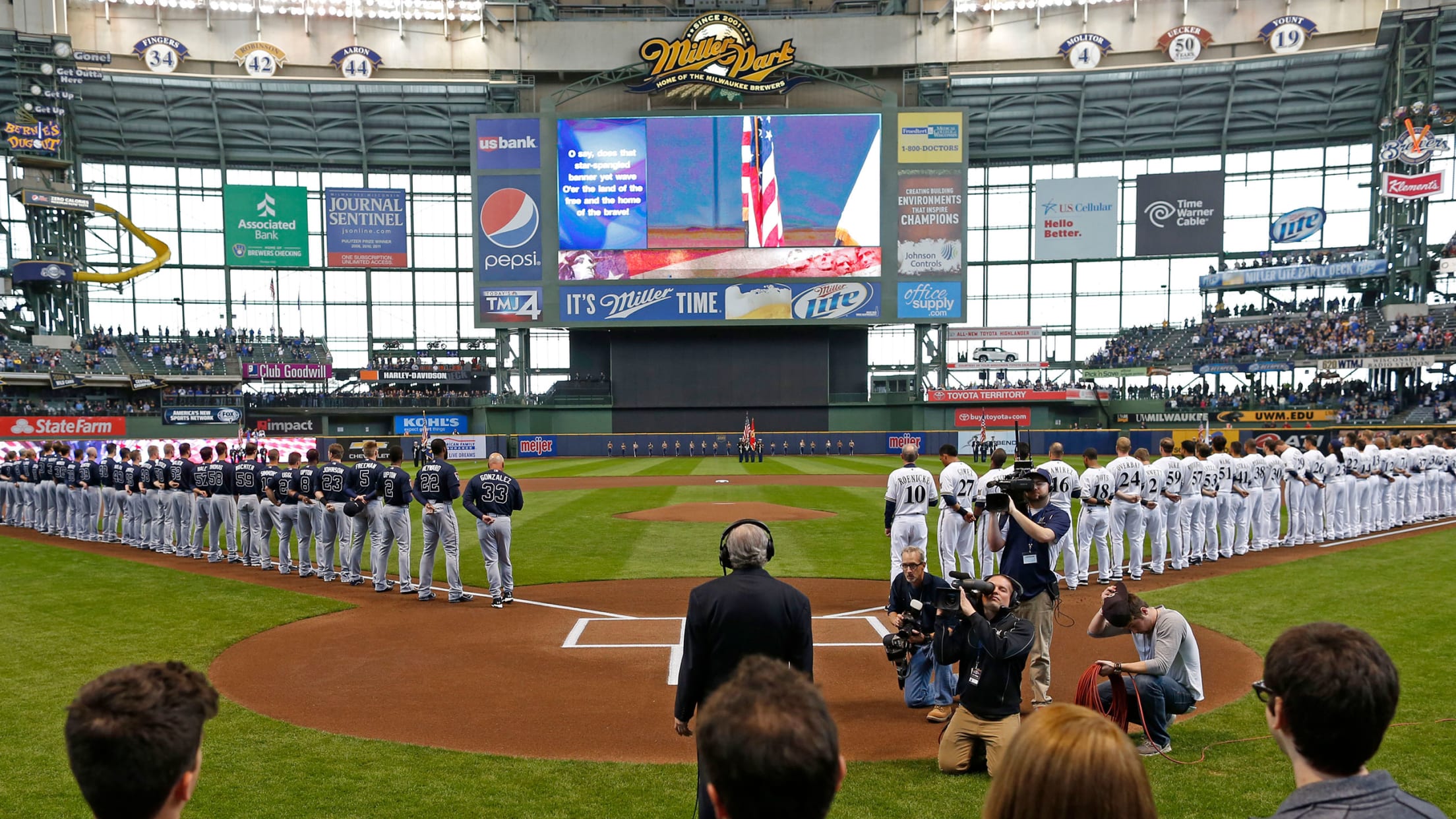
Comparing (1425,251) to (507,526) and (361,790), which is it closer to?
(507,526)

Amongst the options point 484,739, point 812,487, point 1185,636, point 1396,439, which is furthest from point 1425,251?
point 484,739

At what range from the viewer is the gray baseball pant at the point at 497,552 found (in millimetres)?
12844

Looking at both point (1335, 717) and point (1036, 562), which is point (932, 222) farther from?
point (1335, 717)

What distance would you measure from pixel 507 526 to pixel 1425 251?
56979mm

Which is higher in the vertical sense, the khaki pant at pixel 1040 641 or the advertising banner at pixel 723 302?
the advertising banner at pixel 723 302

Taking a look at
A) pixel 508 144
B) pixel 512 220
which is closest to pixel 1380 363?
pixel 512 220

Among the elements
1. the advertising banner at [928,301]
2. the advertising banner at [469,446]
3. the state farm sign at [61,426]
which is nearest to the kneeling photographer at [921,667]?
the advertising banner at [928,301]

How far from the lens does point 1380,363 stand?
151 ft

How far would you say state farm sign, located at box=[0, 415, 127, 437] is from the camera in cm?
4378

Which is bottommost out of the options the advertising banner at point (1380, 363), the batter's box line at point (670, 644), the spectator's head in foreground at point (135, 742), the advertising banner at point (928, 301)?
the batter's box line at point (670, 644)

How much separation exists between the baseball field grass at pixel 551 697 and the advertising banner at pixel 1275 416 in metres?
30.2

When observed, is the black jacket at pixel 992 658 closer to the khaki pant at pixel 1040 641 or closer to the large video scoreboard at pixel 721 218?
the khaki pant at pixel 1040 641

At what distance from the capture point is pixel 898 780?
21.4ft

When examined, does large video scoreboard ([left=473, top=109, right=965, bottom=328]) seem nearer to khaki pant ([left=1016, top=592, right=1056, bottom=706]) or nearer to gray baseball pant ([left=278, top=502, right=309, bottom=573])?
gray baseball pant ([left=278, top=502, right=309, bottom=573])
